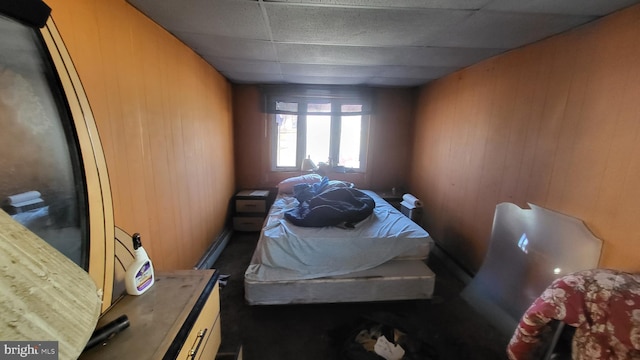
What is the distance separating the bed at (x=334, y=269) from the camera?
78.0 inches

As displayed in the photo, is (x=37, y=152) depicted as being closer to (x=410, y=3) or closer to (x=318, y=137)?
(x=410, y=3)

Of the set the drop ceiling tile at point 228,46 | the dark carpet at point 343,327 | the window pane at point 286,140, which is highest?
the drop ceiling tile at point 228,46

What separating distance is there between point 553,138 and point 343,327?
196 cm

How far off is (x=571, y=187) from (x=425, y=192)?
76.2 inches

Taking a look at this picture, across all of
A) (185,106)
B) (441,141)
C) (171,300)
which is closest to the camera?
(171,300)

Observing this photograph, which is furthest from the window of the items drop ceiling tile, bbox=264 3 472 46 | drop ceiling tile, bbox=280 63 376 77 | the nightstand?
drop ceiling tile, bbox=264 3 472 46

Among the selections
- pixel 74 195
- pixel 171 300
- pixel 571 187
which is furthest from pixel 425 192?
pixel 74 195

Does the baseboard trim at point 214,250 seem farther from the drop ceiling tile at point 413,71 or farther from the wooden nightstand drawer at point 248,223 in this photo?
the drop ceiling tile at point 413,71

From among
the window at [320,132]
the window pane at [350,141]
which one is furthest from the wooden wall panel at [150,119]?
the window pane at [350,141]

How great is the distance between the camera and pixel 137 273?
1060mm

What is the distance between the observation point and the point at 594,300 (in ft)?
3.88

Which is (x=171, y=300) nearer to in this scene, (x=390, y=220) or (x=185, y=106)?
(x=185, y=106)

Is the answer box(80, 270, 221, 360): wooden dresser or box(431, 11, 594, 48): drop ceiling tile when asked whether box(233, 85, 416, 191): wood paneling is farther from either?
box(80, 270, 221, 360): wooden dresser

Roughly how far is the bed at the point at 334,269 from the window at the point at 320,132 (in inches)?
80.1
